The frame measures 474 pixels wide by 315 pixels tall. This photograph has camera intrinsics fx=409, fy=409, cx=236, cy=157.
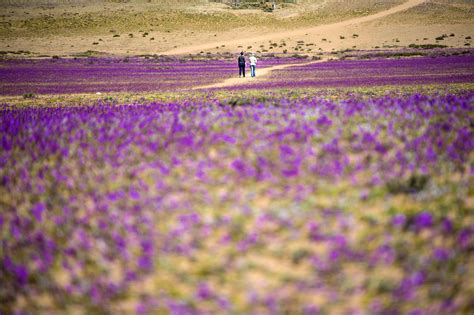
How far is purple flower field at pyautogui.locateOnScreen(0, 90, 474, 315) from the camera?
10.6 ft

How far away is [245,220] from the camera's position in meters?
4.24

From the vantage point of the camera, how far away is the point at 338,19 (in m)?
109

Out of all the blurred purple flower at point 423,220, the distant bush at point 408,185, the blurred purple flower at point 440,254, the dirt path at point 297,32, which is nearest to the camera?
the blurred purple flower at point 440,254

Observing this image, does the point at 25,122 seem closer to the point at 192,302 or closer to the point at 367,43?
the point at 192,302

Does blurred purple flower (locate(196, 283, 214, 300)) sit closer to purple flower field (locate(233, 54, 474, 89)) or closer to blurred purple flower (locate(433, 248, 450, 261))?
blurred purple flower (locate(433, 248, 450, 261))

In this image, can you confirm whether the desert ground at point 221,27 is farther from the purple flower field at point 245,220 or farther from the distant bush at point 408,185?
the distant bush at point 408,185

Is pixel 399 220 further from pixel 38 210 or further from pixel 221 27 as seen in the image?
pixel 221 27

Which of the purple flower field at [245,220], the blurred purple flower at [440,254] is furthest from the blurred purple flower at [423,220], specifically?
the blurred purple flower at [440,254]

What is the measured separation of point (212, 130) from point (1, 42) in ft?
318

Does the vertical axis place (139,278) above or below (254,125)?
below

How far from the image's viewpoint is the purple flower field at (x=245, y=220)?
3230 mm

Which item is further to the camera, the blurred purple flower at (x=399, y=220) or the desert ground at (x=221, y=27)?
the desert ground at (x=221, y=27)

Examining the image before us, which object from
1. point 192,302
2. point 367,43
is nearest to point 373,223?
point 192,302

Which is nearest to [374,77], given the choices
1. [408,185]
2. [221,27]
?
[408,185]
